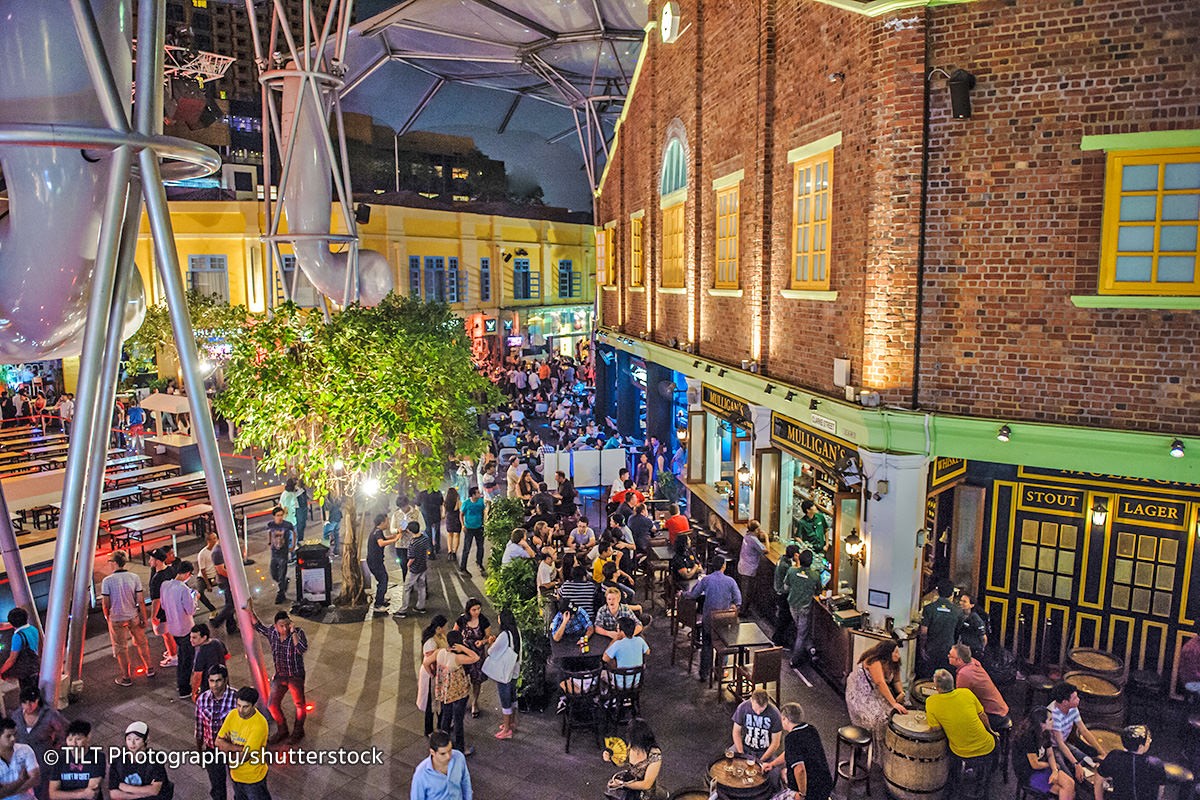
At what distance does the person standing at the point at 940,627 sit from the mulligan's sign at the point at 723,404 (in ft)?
16.8

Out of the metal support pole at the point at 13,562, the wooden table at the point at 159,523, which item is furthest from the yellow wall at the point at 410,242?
the metal support pole at the point at 13,562

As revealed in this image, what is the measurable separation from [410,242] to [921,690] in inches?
1137

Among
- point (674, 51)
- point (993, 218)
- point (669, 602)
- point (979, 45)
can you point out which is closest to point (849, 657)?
point (669, 602)

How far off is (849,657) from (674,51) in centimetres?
1282

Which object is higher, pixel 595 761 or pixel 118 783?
pixel 118 783

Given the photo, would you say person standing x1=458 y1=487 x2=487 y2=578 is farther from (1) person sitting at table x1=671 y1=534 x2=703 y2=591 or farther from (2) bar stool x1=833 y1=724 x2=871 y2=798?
(2) bar stool x1=833 y1=724 x2=871 y2=798

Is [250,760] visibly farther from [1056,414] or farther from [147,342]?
[147,342]

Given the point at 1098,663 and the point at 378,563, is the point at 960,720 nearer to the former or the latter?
the point at 1098,663

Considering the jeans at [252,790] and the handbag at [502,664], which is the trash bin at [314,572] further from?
the jeans at [252,790]

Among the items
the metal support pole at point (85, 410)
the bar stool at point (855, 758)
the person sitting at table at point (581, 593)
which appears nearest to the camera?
the metal support pole at point (85, 410)

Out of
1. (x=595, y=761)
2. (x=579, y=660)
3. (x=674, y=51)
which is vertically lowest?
(x=595, y=761)

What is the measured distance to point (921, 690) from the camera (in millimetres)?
9102

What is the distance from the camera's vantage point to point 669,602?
1287 centimetres

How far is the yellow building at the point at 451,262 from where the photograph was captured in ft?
99.1
